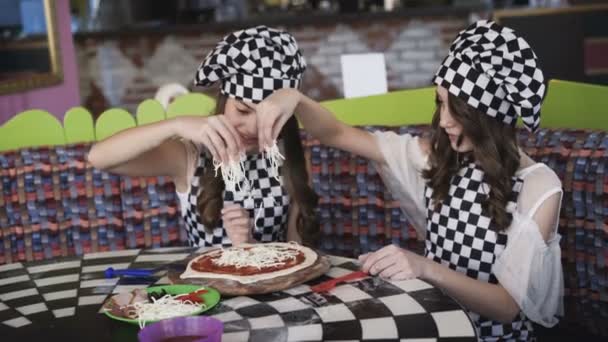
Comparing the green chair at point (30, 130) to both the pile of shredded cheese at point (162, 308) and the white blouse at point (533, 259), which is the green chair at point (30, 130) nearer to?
the pile of shredded cheese at point (162, 308)

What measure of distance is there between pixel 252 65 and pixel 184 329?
1.05m

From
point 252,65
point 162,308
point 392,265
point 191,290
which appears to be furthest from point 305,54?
point 162,308

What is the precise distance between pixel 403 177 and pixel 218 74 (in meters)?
0.61

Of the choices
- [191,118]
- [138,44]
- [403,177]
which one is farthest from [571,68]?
[191,118]

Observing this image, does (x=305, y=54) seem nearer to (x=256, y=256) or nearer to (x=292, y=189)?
(x=292, y=189)

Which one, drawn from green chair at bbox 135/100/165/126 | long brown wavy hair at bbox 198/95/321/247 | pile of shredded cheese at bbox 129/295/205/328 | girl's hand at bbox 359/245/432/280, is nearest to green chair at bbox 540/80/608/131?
long brown wavy hair at bbox 198/95/321/247

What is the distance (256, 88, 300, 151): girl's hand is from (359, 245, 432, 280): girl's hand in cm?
38

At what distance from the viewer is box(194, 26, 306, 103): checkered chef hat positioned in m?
2.31

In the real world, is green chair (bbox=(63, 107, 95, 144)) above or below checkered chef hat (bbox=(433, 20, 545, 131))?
below

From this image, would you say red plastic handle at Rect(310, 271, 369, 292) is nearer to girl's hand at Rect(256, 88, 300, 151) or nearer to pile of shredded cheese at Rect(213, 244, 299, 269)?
pile of shredded cheese at Rect(213, 244, 299, 269)

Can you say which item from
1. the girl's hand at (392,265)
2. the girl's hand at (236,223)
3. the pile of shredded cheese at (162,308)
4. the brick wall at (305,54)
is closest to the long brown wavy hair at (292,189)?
the girl's hand at (236,223)

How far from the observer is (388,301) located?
1706 millimetres

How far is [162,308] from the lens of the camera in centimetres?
164

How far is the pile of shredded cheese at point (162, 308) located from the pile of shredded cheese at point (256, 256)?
0.72 ft
